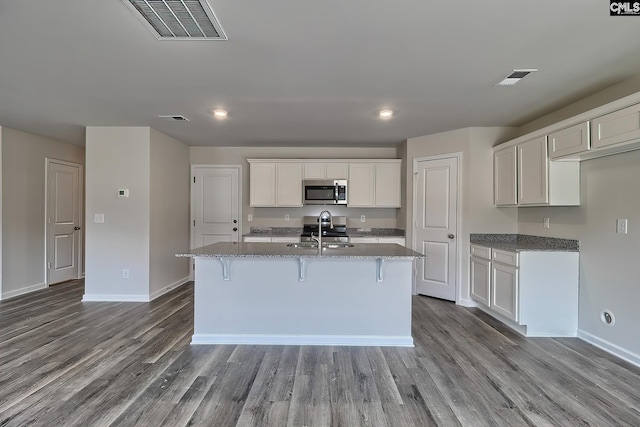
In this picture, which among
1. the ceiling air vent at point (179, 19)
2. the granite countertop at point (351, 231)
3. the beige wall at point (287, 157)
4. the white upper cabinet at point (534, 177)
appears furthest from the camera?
the beige wall at point (287, 157)

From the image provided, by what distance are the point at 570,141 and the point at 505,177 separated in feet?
3.14

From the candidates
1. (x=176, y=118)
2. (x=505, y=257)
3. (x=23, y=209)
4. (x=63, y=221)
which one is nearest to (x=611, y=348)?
→ (x=505, y=257)

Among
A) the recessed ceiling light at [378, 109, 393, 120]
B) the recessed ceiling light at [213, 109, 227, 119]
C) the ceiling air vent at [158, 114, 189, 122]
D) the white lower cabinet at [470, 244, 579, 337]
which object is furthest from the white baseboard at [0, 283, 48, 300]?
the white lower cabinet at [470, 244, 579, 337]

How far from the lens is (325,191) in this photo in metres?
4.94

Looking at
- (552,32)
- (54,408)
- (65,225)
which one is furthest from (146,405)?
(65,225)

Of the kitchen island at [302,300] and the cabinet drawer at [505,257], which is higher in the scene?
the cabinet drawer at [505,257]

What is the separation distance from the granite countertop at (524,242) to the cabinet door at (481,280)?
24 cm

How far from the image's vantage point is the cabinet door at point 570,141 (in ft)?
8.78

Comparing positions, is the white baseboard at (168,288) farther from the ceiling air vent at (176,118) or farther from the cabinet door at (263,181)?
the ceiling air vent at (176,118)

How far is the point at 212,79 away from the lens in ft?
8.64

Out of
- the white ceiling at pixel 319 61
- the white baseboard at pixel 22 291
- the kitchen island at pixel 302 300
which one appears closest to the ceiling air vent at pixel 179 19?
the white ceiling at pixel 319 61

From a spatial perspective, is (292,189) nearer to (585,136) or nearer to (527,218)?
(527,218)

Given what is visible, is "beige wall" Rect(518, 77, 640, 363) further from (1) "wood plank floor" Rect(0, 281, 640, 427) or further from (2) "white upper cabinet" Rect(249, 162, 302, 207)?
(2) "white upper cabinet" Rect(249, 162, 302, 207)

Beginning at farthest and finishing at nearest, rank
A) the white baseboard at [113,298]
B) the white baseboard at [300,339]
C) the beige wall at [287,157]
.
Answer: the beige wall at [287,157]
the white baseboard at [113,298]
the white baseboard at [300,339]
